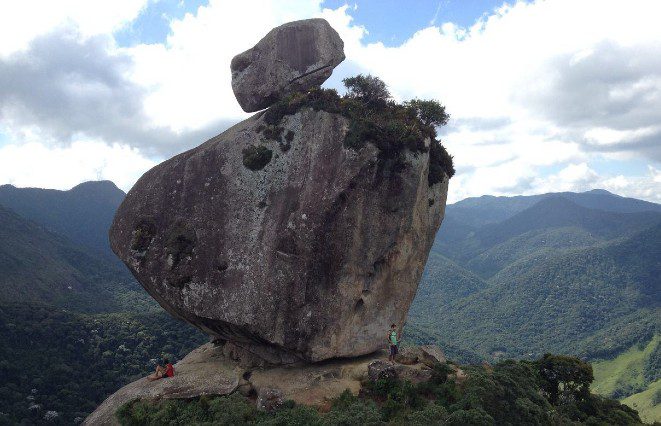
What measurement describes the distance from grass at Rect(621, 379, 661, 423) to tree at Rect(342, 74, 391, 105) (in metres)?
139

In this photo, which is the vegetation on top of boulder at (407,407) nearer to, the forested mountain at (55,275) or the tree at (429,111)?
the tree at (429,111)

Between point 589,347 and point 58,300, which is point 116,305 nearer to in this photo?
point 58,300

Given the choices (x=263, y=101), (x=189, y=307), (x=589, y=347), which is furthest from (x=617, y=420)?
(x=589, y=347)

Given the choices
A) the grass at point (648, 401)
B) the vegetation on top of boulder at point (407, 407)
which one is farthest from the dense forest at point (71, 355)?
the grass at point (648, 401)

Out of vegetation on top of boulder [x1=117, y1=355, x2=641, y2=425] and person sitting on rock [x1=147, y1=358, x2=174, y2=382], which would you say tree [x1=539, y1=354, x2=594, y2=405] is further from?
person sitting on rock [x1=147, y1=358, x2=174, y2=382]

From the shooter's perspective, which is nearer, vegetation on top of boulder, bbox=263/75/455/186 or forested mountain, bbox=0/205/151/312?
vegetation on top of boulder, bbox=263/75/455/186

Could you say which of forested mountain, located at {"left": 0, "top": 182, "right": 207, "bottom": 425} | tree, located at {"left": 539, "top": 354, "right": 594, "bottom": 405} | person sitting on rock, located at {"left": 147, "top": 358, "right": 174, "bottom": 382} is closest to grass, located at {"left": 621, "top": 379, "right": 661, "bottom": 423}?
tree, located at {"left": 539, "top": 354, "right": 594, "bottom": 405}

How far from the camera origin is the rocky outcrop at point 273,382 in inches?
960

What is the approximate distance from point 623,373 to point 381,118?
19431 centimetres

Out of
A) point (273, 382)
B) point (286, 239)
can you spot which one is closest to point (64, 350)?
point (273, 382)

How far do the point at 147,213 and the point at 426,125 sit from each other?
18746 mm

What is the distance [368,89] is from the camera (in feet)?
100

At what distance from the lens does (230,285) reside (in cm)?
2628

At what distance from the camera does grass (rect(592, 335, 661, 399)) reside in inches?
6462
